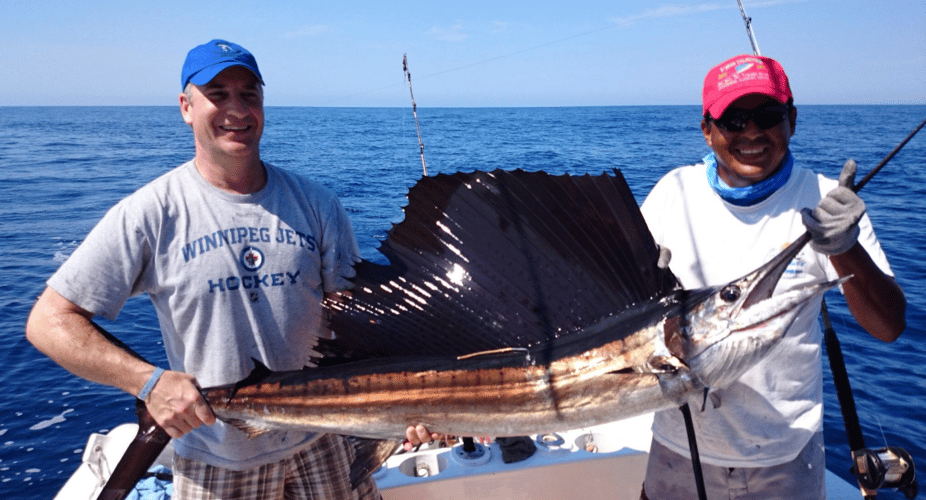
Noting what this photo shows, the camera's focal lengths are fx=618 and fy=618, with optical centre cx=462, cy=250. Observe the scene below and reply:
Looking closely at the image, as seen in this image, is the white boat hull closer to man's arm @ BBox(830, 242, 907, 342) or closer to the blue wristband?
the blue wristband

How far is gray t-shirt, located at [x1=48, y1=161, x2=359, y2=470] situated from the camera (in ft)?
5.33

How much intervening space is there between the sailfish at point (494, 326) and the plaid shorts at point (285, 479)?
241 mm

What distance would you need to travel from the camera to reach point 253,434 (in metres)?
1.65

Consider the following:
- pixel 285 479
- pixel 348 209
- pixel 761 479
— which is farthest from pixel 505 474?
pixel 348 209

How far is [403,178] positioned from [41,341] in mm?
14981

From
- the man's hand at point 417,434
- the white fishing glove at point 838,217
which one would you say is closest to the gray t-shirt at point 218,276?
the man's hand at point 417,434

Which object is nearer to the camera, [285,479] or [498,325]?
[498,325]

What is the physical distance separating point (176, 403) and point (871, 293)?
1717 mm

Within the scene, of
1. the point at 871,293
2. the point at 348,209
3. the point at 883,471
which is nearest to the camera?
the point at 871,293

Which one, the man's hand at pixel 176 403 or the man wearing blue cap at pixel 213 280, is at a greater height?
the man wearing blue cap at pixel 213 280

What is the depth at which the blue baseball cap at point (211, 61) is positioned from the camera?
1.71 m

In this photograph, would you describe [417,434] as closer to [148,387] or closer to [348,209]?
[148,387]

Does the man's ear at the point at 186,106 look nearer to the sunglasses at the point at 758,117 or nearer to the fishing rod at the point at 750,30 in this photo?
the sunglasses at the point at 758,117

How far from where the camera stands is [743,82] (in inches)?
63.1
